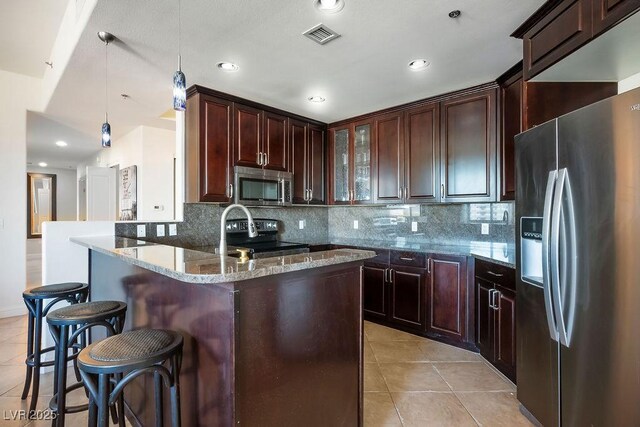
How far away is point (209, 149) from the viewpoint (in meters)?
3.12

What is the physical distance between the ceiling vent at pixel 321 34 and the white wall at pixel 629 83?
185cm

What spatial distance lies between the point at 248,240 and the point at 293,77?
186 cm

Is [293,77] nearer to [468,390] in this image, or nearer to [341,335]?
A: [341,335]

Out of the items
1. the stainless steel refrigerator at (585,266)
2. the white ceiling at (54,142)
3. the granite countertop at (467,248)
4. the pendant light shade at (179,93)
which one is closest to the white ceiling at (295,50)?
the pendant light shade at (179,93)

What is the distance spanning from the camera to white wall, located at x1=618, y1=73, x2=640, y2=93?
2.01 meters

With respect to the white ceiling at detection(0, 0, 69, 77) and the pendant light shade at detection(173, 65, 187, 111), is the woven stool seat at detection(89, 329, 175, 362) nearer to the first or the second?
the pendant light shade at detection(173, 65, 187, 111)

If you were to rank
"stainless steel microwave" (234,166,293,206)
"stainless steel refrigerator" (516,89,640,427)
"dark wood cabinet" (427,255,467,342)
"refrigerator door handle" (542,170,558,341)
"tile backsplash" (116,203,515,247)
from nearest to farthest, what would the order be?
1. "stainless steel refrigerator" (516,89,640,427)
2. "refrigerator door handle" (542,170,558,341)
3. "dark wood cabinet" (427,255,467,342)
4. "tile backsplash" (116,203,515,247)
5. "stainless steel microwave" (234,166,293,206)

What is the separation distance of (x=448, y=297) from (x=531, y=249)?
4.22ft

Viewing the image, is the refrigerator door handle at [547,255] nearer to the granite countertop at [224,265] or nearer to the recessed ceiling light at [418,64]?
the granite countertop at [224,265]

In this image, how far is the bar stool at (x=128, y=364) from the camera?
3.73 ft

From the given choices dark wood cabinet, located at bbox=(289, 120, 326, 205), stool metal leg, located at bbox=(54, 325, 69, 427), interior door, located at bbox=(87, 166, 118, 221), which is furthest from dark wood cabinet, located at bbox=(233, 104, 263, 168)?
interior door, located at bbox=(87, 166, 118, 221)

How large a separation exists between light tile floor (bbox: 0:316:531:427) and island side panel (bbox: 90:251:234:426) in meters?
0.69

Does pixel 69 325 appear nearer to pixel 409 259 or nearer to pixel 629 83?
pixel 409 259

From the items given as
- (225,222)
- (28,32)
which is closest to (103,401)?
(225,222)
